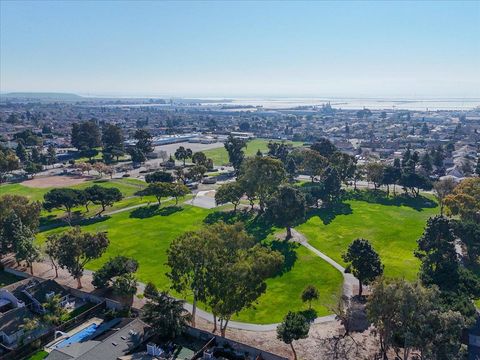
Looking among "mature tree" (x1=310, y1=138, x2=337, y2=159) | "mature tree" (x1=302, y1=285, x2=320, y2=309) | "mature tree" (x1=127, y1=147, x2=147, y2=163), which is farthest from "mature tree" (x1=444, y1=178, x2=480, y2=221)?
"mature tree" (x1=127, y1=147, x2=147, y2=163)

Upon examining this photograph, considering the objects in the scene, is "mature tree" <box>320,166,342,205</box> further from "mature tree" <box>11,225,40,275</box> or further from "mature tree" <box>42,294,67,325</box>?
"mature tree" <box>42,294,67,325</box>

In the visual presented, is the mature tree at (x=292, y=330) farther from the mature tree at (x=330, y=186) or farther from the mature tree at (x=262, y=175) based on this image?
the mature tree at (x=330, y=186)

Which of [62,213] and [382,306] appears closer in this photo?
[382,306]

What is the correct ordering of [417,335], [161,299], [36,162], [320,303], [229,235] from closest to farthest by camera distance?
[417,335]
[161,299]
[229,235]
[320,303]
[36,162]

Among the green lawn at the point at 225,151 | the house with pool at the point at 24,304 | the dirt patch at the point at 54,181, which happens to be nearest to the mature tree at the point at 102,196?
the dirt patch at the point at 54,181

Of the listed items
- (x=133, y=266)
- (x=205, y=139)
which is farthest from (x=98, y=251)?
(x=205, y=139)

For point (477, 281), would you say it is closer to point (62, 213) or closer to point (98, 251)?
point (98, 251)

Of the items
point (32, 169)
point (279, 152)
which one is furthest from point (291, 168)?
point (32, 169)
